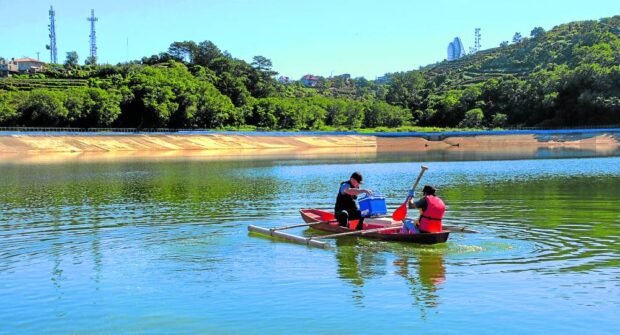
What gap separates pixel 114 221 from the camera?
90.4 feet

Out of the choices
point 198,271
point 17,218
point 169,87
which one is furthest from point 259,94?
point 198,271

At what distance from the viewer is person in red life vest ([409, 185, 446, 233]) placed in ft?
66.7

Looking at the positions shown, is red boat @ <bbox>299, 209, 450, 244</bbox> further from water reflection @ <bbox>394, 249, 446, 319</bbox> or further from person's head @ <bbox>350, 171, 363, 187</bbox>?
person's head @ <bbox>350, 171, 363, 187</bbox>

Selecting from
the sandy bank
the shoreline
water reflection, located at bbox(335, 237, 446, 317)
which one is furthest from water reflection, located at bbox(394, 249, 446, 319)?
the shoreline

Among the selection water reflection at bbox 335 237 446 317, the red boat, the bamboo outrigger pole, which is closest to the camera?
water reflection at bbox 335 237 446 317

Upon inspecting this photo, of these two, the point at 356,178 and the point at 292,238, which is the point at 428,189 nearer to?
the point at 356,178

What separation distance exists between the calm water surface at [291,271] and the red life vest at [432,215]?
2.46 feet

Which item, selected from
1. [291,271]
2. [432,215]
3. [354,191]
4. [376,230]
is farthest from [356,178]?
[291,271]

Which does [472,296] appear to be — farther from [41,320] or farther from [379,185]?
[379,185]

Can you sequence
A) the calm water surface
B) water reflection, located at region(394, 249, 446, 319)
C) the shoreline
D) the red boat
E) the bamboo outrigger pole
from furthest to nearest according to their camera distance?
the shoreline
the bamboo outrigger pole
the red boat
water reflection, located at region(394, 249, 446, 319)
the calm water surface

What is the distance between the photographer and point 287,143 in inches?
4722

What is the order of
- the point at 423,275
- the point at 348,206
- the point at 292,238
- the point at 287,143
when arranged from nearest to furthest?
the point at 423,275 → the point at 292,238 → the point at 348,206 → the point at 287,143

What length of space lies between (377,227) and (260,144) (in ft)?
312

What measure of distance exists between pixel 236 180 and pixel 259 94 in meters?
131
